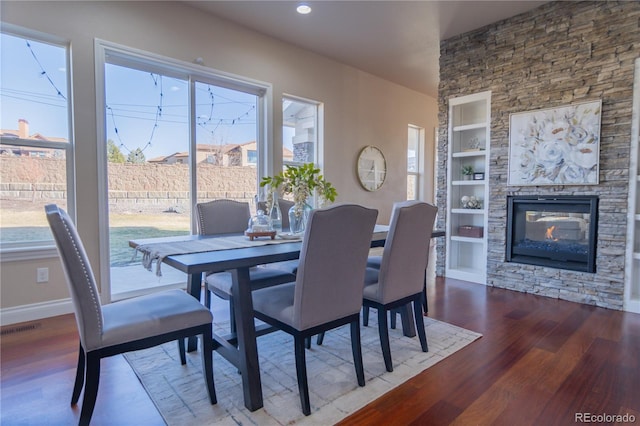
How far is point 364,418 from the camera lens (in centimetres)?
170

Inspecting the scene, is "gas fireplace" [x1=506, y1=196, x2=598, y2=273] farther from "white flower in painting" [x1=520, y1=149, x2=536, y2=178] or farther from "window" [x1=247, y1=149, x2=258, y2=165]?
"window" [x1=247, y1=149, x2=258, y2=165]

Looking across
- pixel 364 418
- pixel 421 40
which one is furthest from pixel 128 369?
pixel 421 40

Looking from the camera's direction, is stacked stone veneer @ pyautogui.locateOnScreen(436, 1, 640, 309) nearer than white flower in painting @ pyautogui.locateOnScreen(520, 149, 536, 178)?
Yes

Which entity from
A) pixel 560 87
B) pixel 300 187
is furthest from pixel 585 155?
pixel 300 187

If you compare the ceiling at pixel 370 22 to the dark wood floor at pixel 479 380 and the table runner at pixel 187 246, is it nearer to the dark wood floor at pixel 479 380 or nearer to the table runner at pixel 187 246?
the table runner at pixel 187 246

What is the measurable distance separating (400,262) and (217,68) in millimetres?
3131

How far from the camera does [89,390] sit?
150 centimetres

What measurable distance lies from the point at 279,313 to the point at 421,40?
419 centimetres

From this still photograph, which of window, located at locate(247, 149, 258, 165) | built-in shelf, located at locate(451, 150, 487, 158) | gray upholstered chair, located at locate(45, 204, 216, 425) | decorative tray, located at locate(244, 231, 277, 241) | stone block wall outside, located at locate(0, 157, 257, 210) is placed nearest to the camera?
gray upholstered chair, located at locate(45, 204, 216, 425)

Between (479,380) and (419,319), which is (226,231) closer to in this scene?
(419,319)

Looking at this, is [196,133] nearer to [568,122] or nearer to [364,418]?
[364,418]

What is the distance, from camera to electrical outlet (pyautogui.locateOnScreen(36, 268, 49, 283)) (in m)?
2.94

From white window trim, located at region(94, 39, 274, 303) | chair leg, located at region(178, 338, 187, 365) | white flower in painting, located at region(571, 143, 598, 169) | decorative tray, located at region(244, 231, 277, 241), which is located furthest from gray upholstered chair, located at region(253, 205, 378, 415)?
white flower in painting, located at region(571, 143, 598, 169)

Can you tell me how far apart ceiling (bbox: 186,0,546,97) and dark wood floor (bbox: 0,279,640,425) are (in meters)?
3.24
